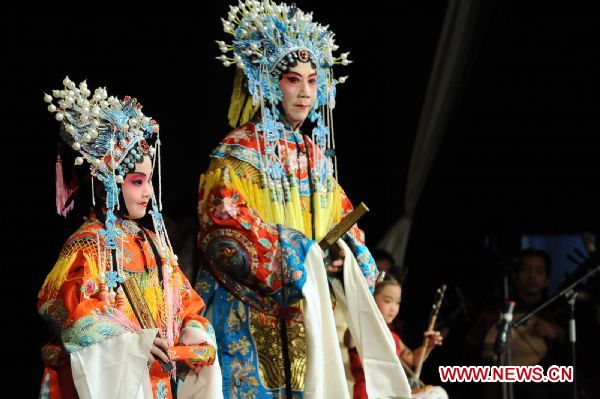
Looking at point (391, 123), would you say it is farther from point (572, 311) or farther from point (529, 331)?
point (572, 311)

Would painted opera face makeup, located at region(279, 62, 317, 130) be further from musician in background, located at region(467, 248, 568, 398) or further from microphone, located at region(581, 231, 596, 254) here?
microphone, located at region(581, 231, 596, 254)

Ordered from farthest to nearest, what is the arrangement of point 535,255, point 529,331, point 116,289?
point 535,255, point 529,331, point 116,289

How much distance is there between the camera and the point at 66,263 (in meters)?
3.82

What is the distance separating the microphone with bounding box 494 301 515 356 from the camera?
5625 millimetres

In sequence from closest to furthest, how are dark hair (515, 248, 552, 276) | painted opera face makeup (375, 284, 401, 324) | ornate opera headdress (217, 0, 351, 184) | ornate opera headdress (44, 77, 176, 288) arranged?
ornate opera headdress (44, 77, 176, 288), ornate opera headdress (217, 0, 351, 184), painted opera face makeup (375, 284, 401, 324), dark hair (515, 248, 552, 276)

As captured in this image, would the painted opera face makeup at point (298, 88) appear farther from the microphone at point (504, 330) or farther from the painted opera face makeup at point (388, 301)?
the microphone at point (504, 330)

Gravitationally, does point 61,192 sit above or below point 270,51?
below

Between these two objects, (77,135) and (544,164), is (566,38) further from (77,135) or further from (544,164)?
(77,135)

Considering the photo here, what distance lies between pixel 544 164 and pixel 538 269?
125 centimetres

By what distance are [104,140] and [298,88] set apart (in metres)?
0.97

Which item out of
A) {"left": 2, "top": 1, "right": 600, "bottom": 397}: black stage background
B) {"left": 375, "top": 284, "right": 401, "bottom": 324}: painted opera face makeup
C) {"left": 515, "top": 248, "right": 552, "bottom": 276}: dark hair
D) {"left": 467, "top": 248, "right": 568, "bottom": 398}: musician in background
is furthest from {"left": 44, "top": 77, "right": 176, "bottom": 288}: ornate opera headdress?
{"left": 515, "top": 248, "right": 552, "bottom": 276}: dark hair

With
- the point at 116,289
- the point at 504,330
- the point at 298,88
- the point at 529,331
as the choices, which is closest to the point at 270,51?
the point at 298,88

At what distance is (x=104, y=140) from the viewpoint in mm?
3934

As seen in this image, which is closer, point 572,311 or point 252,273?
point 252,273
